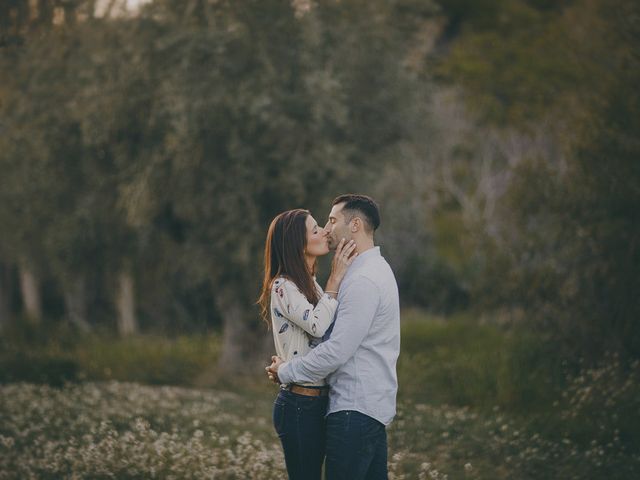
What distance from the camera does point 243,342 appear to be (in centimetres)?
1401

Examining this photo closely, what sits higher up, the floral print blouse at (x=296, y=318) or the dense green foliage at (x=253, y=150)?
the floral print blouse at (x=296, y=318)

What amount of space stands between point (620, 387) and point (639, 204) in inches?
91.4

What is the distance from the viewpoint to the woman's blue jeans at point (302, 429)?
425cm

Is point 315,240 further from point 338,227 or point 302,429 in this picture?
point 302,429

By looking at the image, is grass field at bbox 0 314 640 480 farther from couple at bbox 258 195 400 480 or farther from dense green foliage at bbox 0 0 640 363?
couple at bbox 258 195 400 480

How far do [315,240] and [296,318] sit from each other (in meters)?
0.50

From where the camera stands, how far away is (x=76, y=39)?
504 inches

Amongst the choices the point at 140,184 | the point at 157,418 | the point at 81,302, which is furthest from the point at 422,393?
the point at 81,302

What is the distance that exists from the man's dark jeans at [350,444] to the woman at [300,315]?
0.16 meters

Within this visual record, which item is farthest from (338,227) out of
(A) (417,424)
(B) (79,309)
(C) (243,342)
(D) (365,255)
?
(B) (79,309)

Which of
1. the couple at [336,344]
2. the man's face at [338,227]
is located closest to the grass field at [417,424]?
the couple at [336,344]

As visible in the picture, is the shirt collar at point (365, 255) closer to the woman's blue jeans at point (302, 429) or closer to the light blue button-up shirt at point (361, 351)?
the light blue button-up shirt at point (361, 351)

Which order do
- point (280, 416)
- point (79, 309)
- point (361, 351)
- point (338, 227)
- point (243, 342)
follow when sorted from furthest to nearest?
1. point (79, 309)
2. point (243, 342)
3. point (338, 227)
4. point (280, 416)
5. point (361, 351)

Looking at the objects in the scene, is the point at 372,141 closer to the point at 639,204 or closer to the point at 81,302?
the point at 639,204
